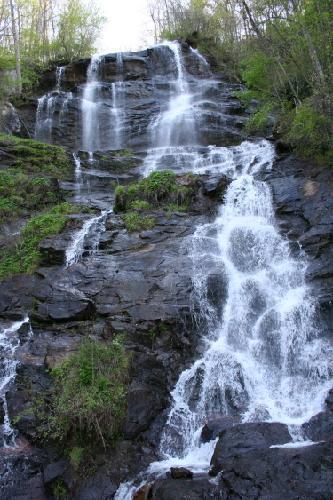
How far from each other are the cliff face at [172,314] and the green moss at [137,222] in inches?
4.7

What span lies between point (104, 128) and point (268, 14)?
8985 mm

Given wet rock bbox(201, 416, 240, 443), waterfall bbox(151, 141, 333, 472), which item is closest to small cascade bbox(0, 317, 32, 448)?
waterfall bbox(151, 141, 333, 472)

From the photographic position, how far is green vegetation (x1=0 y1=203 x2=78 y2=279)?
38.8 feet

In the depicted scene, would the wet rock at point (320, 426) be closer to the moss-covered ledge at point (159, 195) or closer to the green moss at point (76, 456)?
the green moss at point (76, 456)

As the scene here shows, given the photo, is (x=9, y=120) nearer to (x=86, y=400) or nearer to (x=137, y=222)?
(x=137, y=222)

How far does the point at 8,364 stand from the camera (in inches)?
352

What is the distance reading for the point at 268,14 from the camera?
14.7 meters

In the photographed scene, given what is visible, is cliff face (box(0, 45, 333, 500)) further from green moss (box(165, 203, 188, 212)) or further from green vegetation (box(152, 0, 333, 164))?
green vegetation (box(152, 0, 333, 164))

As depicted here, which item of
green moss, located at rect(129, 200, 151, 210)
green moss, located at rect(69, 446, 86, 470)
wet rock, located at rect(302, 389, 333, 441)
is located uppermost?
green moss, located at rect(129, 200, 151, 210)

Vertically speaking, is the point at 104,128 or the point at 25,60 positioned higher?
the point at 25,60

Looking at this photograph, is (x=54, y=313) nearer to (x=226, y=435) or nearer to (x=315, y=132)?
(x=226, y=435)

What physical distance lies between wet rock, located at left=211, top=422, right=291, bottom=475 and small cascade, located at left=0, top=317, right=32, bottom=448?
3.53 m

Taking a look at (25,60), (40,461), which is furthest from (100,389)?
(25,60)

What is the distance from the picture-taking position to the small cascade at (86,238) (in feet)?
38.2
